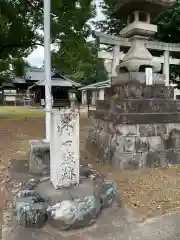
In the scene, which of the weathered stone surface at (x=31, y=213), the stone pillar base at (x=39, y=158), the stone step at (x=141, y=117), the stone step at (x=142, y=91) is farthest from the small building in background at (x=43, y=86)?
the weathered stone surface at (x=31, y=213)

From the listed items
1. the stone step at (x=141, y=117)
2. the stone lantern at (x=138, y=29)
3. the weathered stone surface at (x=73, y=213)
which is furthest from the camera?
the stone lantern at (x=138, y=29)

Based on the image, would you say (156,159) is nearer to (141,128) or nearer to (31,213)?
(141,128)

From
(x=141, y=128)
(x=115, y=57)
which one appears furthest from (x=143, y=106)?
(x=115, y=57)

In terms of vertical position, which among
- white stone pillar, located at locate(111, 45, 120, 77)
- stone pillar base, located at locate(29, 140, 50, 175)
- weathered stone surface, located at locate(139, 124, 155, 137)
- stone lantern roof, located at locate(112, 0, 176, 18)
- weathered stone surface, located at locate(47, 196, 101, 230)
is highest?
stone lantern roof, located at locate(112, 0, 176, 18)

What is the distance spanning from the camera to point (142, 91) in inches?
211

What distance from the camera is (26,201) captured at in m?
2.98

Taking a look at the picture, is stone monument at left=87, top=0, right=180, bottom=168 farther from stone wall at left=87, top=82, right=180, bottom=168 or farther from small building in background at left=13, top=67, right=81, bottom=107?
small building in background at left=13, top=67, right=81, bottom=107

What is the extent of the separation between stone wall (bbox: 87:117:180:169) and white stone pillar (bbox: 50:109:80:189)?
1.74 meters

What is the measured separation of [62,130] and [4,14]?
823 cm

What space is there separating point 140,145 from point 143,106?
29.4 inches

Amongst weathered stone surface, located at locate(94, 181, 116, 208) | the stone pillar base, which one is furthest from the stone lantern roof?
weathered stone surface, located at locate(94, 181, 116, 208)

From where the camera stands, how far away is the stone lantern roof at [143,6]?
212 inches

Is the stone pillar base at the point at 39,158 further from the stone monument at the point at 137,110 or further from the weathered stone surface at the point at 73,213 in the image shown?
the weathered stone surface at the point at 73,213

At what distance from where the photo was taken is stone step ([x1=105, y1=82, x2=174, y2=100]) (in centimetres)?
530
